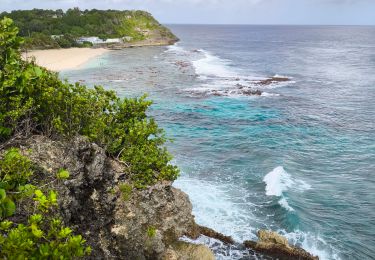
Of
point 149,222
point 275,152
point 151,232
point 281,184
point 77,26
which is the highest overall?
point 77,26

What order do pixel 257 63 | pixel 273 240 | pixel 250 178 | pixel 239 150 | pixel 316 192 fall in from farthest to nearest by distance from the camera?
pixel 257 63 < pixel 239 150 < pixel 250 178 < pixel 316 192 < pixel 273 240

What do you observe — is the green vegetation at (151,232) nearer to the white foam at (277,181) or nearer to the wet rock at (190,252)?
the wet rock at (190,252)

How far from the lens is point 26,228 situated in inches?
281

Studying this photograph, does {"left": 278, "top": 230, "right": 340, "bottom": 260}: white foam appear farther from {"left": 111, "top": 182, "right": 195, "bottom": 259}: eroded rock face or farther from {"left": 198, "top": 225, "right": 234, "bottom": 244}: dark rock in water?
{"left": 111, "top": 182, "right": 195, "bottom": 259}: eroded rock face

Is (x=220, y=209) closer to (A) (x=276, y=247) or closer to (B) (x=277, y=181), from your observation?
(A) (x=276, y=247)

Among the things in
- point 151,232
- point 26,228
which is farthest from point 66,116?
point 26,228

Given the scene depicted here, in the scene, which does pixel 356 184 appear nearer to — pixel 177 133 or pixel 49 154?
pixel 177 133

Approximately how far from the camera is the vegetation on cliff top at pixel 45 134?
7059mm

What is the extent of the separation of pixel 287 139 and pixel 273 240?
17.3 m

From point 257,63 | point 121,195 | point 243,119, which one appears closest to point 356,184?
point 243,119

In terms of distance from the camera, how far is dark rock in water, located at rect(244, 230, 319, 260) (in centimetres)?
1773

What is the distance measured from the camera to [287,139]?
34188 millimetres

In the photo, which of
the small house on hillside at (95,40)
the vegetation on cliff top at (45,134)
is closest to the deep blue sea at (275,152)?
the vegetation on cliff top at (45,134)

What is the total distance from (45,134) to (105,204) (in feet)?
10.1
